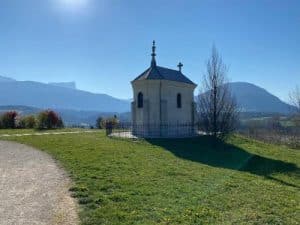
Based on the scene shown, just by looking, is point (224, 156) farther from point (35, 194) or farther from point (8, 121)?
point (8, 121)

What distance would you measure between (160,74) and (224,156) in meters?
10.3

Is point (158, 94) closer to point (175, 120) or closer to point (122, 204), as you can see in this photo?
point (175, 120)

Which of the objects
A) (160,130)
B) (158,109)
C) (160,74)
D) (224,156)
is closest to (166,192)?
(224,156)

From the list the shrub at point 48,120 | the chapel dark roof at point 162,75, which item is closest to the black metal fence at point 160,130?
the chapel dark roof at point 162,75

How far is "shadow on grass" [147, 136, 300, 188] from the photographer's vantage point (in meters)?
19.3

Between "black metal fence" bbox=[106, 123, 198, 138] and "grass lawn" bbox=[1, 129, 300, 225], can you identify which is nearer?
"grass lawn" bbox=[1, 129, 300, 225]

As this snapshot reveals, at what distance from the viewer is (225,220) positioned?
28.7 feet

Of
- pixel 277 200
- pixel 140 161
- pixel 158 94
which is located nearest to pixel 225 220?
pixel 277 200

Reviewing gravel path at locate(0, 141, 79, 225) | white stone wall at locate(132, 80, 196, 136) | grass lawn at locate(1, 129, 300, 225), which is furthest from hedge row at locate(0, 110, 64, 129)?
gravel path at locate(0, 141, 79, 225)

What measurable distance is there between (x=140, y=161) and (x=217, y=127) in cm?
1234

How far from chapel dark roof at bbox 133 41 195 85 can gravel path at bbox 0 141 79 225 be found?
15556mm

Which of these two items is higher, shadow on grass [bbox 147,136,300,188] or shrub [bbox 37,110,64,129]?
shrub [bbox 37,110,64,129]

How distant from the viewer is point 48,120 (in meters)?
38.8

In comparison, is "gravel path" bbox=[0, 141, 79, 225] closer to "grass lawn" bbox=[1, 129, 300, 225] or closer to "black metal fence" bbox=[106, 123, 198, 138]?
"grass lawn" bbox=[1, 129, 300, 225]
